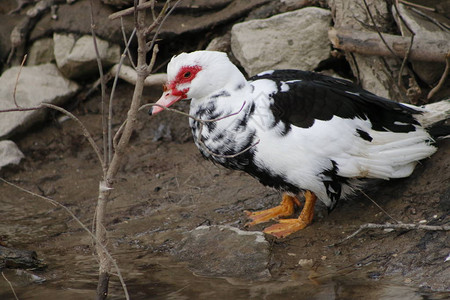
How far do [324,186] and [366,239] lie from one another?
1.38 feet

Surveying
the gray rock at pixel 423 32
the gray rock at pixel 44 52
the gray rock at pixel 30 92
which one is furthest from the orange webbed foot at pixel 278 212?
the gray rock at pixel 44 52

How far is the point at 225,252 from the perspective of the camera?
13.6 ft

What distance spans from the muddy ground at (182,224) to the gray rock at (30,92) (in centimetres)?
20

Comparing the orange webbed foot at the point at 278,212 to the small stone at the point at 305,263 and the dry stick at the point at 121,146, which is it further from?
the dry stick at the point at 121,146

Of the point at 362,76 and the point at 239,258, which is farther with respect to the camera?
the point at 362,76

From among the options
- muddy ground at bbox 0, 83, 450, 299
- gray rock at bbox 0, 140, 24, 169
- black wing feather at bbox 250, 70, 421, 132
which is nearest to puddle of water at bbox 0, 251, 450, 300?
muddy ground at bbox 0, 83, 450, 299

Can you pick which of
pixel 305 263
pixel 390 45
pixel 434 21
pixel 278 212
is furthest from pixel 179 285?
pixel 434 21

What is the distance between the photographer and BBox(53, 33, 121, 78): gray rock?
653 cm

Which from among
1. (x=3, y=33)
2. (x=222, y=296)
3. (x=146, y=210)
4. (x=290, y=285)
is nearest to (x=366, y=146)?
(x=290, y=285)

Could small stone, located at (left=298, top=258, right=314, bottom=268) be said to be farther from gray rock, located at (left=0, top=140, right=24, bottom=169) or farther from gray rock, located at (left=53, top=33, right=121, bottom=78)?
gray rock, located at (left=53, top=33, right=121, bottom=78)

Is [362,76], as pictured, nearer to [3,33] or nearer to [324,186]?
[324,186]

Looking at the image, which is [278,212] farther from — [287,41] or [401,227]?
Result: [287,41]

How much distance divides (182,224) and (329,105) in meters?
1.44

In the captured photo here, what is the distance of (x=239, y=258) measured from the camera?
13.3 feet
